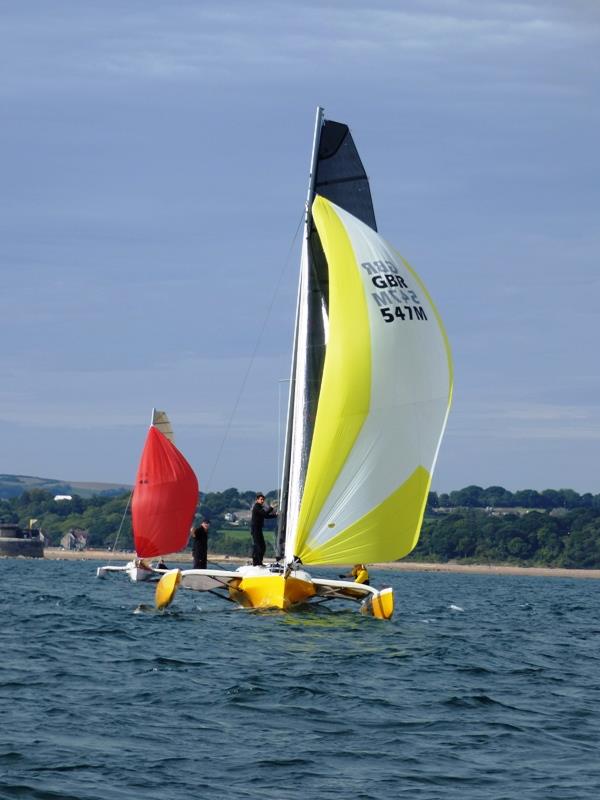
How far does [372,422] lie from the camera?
2523 cm

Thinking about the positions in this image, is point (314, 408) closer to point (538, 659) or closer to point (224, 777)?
point (538, 659)

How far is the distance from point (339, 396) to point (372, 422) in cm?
76

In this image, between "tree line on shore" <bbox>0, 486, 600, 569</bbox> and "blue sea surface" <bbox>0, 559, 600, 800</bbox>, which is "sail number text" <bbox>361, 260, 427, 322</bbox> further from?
"tree line on shore" <bbox>0, 486, 600, 569</bbox>

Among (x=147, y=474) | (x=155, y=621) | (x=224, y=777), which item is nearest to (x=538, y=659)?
(x=155, y=621)

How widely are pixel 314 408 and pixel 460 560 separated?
137189 millimetres

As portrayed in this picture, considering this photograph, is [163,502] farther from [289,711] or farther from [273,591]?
[289,711]

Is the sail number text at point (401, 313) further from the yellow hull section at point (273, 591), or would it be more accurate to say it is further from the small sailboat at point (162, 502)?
the small sailboat at point (162, 502)

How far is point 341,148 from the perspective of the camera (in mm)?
31203

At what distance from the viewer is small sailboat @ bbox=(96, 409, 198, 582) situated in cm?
5328

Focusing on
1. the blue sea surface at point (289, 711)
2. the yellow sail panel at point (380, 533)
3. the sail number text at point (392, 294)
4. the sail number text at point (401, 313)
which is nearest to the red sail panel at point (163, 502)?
the blue sea surface at point (289, 711)

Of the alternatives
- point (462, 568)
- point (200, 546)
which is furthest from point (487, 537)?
point (200, 546)

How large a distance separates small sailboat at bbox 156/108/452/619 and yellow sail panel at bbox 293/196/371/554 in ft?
0.06

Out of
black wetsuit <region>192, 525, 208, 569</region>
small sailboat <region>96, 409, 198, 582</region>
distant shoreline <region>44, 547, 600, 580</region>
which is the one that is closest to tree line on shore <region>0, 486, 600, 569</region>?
distant shoreline <region>44, 547, 600, 580</region>

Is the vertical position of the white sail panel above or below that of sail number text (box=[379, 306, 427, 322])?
below
